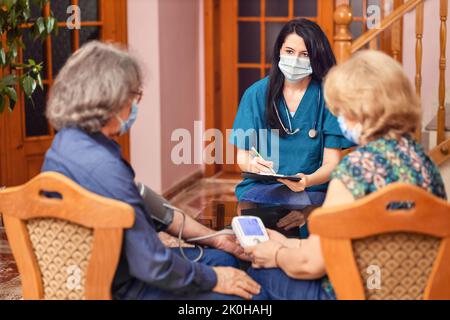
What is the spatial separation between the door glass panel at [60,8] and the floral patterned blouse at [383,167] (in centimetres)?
402

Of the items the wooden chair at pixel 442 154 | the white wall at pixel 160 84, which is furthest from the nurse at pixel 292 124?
the white wall at pixel 160 84

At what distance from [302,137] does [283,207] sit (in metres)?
0.37

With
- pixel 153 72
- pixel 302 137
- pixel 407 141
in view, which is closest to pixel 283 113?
pixel 302 137

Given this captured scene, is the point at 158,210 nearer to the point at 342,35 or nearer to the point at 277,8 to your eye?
the point at 342,35

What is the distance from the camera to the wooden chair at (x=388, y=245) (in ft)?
5.77

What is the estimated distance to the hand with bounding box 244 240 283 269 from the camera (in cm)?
216

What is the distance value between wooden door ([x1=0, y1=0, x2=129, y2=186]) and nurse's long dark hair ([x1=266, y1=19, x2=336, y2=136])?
8.52 feet

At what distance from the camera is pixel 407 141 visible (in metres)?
1.94

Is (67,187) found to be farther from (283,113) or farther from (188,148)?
Answer: (188,148)

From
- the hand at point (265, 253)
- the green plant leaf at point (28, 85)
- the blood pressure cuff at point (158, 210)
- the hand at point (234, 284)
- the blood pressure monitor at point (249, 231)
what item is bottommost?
the hand at point (234, 284)

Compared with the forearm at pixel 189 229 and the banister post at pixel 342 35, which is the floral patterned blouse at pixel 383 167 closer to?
the forearm at pixel 189 229

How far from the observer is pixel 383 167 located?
1.89 m

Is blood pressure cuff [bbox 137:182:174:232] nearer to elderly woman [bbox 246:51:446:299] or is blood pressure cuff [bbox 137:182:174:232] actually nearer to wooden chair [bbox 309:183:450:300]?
elderly woman [bbox 246:51:446:299]

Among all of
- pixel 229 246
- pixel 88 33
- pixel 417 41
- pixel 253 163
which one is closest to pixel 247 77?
pixel 88 33
